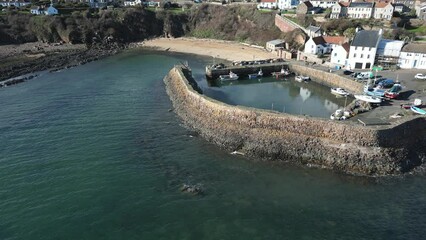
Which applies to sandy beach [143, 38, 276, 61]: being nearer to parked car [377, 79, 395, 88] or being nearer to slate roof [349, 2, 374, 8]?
slate roof [349, 2, 374, 8]

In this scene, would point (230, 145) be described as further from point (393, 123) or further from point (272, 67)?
point (272, 67)

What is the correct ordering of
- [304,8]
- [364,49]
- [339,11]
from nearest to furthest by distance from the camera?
[364,49] < [339,11] < [304,8]

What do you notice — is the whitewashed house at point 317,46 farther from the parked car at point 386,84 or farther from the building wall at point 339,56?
the parked car at point 386,84

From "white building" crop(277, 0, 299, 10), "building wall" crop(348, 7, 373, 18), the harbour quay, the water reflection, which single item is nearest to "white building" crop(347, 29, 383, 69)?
the water reflection

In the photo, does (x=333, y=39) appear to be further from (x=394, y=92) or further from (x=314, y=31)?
(x=394, y=92)

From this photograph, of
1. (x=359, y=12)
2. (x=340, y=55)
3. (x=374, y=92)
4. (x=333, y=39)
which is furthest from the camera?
(x=359, y=12)

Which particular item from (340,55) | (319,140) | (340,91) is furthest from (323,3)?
(319,140)
